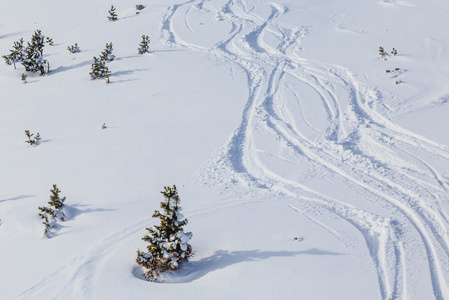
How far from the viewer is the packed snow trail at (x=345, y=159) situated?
328 inches

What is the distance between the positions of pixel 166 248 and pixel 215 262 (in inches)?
39.3

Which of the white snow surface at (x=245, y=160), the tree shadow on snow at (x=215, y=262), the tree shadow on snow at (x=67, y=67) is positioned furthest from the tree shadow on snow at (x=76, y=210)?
the tree shadow on snow at (x=67, y=67)

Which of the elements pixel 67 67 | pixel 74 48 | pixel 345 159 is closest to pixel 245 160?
pixel 345 159

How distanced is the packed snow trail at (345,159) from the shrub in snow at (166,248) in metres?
2.89

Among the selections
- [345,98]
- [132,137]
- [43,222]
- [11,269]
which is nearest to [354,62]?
[345,98]

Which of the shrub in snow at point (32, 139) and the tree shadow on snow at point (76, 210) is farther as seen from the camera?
the shrub in snow at point (32, 139)

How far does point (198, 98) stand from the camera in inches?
610

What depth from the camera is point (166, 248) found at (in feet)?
25.1

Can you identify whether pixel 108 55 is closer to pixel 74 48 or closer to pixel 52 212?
pixel 74 48

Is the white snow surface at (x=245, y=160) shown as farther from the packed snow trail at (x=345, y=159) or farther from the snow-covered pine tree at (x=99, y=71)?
the snow-covered pine tree at (x=99, y=71)

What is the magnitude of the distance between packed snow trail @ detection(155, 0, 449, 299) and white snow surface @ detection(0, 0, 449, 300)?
0.05 m

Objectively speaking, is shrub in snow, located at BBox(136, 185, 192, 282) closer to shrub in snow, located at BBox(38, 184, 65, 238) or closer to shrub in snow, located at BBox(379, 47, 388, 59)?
shrub in snow, located at BBox(38, 184, 65, 238)

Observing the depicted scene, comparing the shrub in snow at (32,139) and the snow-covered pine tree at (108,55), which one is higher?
the snow-covered pine tree at (108,55)

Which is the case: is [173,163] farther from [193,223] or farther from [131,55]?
[131,55]
